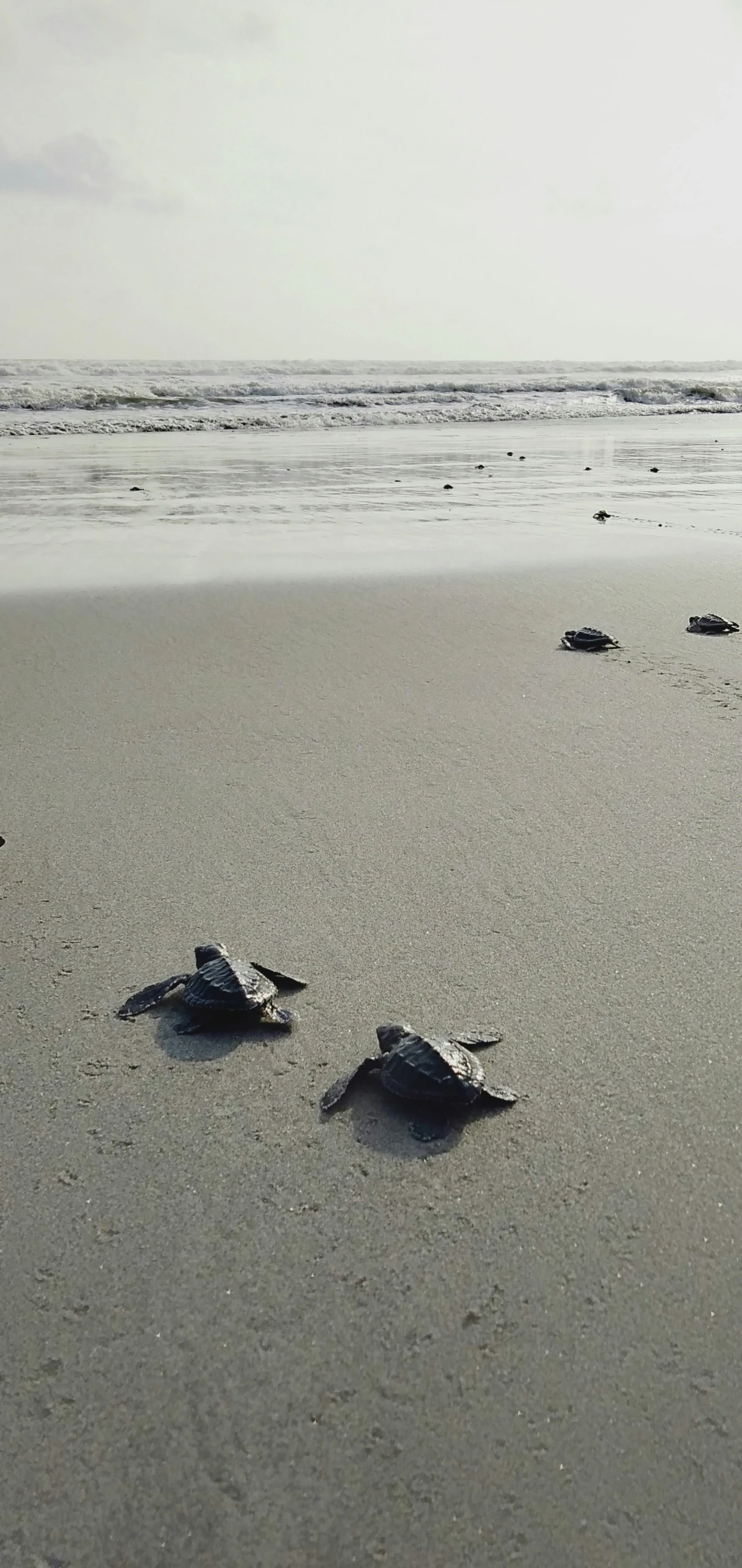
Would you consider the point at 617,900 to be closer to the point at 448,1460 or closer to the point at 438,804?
the point at 438,804

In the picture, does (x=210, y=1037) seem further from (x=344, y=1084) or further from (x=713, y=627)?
(x=713, y=627)

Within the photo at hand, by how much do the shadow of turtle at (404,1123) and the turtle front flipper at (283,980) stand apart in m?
0.40

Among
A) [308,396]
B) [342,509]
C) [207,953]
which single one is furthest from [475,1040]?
[308,396]

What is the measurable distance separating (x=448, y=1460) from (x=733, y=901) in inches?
73.1

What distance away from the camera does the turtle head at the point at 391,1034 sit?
7.47 feet

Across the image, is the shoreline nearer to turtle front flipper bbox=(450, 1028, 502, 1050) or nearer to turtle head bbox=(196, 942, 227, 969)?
turtle head bbox=(196, 942, 227, 969)

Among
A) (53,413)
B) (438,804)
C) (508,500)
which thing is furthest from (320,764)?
(53,413)

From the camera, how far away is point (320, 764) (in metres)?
4.08

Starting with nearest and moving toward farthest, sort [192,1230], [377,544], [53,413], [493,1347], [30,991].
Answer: [493,1347] → [192,1230] → [30,991] → [377,544] → [53,413]

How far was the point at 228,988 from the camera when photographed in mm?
2400

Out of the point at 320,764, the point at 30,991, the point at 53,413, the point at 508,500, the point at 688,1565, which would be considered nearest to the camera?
the point at 688,1565

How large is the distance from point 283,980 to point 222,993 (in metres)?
0.26

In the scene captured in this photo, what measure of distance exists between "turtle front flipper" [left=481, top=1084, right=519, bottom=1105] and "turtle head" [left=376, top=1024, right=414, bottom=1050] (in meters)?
0.19

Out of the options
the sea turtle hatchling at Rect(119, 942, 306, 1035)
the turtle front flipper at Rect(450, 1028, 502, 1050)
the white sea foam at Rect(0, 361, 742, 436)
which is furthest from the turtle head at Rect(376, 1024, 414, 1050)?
the white sea foam at Rect(0, 361, 742, 436)
